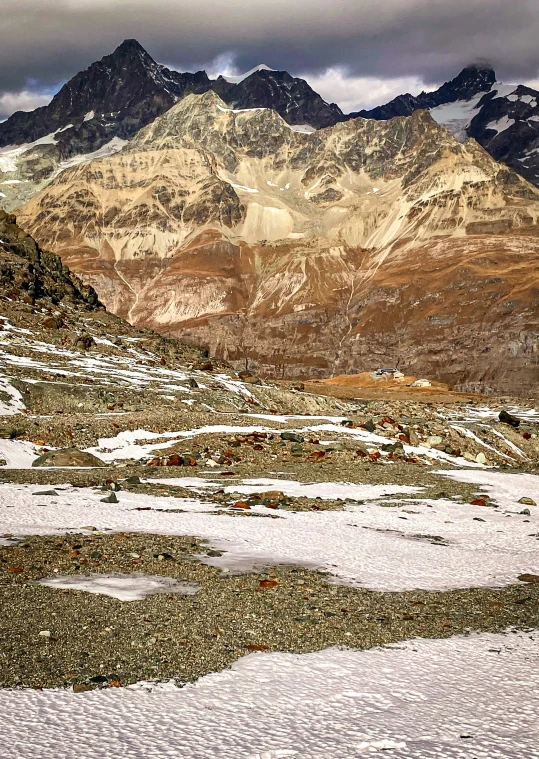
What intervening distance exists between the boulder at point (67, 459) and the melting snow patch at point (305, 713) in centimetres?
1730

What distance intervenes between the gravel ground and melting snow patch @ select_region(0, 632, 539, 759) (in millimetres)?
422

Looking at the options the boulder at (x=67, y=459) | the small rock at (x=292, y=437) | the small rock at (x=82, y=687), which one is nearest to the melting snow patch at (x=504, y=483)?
the small rock at (x=292, y=437)

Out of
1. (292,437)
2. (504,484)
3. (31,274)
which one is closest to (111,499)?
(504,484)

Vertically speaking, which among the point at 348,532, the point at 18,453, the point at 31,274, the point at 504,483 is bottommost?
the point at 504,483

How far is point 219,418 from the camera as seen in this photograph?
34.5 m

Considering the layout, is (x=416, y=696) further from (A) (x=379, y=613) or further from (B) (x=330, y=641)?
(A) (x=379, y=613)

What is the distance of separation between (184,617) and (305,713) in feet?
9.76

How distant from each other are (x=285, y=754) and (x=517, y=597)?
681 centimetres

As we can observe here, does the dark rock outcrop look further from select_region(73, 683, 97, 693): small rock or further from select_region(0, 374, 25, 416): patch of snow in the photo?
select_region(73, 683, 97, 693): small rock

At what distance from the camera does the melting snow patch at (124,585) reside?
10.5 meters

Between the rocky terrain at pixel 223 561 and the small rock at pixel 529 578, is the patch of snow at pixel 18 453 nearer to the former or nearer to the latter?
the rocky terrain at pixel 223 561

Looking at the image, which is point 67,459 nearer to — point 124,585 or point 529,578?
point 124,585

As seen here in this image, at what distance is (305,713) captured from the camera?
6.95 m

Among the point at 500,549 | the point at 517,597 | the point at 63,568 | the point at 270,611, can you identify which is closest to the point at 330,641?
the point at 270,611
